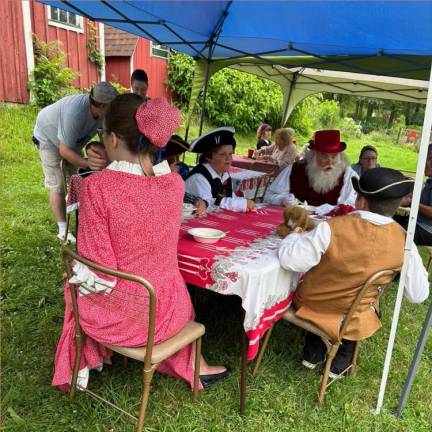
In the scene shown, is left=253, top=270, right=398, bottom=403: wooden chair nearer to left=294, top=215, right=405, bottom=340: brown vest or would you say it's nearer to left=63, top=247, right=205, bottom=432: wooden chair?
left=294, top=215, right=405, bottom=340: brown vest

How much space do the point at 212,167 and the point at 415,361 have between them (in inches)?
73.7

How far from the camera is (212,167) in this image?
2994 mm

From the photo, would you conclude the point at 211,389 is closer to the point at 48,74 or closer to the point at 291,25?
the point at 291,25

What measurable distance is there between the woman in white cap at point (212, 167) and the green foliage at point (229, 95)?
11.5m

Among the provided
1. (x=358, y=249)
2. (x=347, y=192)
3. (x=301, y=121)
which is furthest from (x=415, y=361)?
(x=301, y=121)

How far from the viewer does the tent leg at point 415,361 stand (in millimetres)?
2059

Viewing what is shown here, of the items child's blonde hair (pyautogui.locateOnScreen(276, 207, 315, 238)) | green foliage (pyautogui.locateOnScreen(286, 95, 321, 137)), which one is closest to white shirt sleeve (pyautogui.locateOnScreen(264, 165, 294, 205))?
child's blonde hair (pyautogui.locateOnScreen(276, 207, 315, 238))

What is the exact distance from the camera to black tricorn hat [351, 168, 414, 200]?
1.84 meters

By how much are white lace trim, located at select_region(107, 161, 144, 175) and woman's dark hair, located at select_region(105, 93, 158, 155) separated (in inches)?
2.3

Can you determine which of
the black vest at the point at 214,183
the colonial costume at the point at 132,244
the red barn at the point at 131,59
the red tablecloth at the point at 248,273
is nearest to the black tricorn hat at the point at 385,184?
the red tablecloth at the point at 248,273

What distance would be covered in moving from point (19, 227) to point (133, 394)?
9.28 ft

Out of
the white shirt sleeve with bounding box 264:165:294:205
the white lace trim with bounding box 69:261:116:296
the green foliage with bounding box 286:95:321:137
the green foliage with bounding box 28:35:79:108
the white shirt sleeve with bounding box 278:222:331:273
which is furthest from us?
the green foliage with bounding box 286:95:321:137

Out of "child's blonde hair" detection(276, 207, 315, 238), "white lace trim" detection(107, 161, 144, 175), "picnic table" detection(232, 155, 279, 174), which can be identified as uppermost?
"white lace trim" detection(107, 161, 144, 175)

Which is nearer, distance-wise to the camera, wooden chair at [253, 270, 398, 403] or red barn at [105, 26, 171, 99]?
wooden chair at [253, 270, 398, 403]
